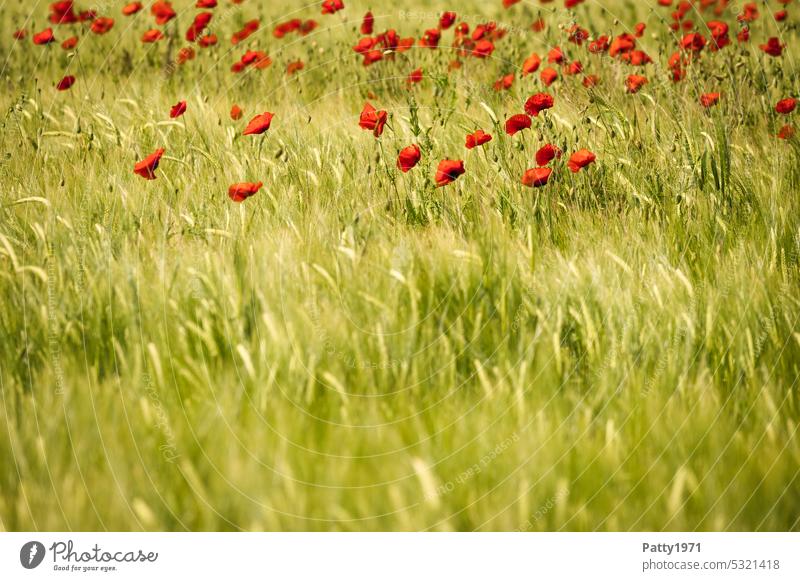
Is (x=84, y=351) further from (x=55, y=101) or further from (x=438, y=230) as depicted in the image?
(x=55, y=101)

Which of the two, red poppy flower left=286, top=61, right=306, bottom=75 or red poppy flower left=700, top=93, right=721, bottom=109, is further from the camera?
red poppy flower left=286, top=61, right=306, bottom=75

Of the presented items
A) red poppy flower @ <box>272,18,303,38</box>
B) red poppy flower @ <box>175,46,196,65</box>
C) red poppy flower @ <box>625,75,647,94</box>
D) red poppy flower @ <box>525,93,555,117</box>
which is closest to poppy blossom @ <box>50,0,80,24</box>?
red poppy flower @ <box>175,46,196,65</box>

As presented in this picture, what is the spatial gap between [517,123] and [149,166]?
0.88 m

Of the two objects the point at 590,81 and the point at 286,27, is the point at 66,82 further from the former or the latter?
the point at 590,81

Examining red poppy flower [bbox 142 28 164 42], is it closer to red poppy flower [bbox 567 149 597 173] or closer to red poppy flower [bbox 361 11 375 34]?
red poppy flower [bbox 361 11 375 34]

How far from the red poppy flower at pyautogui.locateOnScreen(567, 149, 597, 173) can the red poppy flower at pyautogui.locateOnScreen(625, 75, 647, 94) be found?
0.37m

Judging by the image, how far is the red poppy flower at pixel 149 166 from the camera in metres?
A: 1.65

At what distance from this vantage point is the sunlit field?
4.12 feet

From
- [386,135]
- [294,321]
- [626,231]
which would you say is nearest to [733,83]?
[626,231]

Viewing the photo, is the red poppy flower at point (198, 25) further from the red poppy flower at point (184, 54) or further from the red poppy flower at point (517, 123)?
the red poppy flower at point (517, 123)

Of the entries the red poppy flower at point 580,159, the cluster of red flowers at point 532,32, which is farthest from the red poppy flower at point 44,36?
the red poppy flower at point 580,159

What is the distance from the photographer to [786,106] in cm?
183

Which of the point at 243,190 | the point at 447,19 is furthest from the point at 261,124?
the point at 447,19
